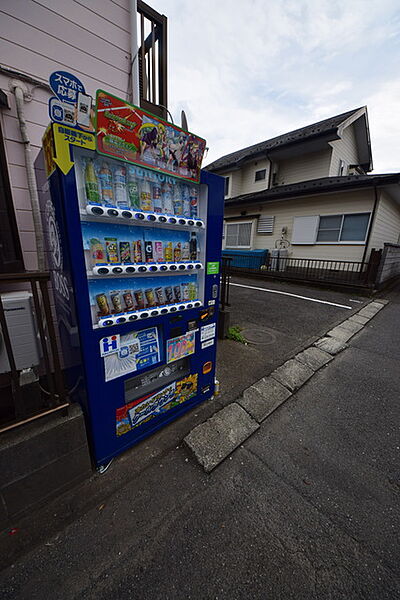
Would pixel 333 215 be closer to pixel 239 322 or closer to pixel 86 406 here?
pixel 239 322

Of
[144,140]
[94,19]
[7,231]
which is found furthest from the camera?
[94,19]

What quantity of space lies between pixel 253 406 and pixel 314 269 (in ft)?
28.9

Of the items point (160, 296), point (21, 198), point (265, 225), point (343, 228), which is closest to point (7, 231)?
point (21, 198)

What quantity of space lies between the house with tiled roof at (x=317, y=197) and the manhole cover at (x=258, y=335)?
6838 mm

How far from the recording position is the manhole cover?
4.26 meters

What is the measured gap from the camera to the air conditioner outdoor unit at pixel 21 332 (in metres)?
1.90

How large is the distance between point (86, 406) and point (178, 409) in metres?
0.99

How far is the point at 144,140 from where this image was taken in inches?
64.0

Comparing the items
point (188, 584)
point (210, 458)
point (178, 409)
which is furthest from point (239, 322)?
point (188, 584)

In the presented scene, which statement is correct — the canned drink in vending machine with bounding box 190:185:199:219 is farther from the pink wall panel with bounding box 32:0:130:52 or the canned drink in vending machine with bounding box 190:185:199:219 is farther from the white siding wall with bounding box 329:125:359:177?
the white siding wall with bounding box 329:125:359:177

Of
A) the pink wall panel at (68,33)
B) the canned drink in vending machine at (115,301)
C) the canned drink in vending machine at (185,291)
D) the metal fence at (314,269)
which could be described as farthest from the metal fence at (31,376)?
the metal fence at (314,269)

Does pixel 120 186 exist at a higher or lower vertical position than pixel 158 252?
higher

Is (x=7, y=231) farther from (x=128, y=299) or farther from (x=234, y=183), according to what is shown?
(x=234, y=183)

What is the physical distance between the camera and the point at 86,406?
1.77 metres
